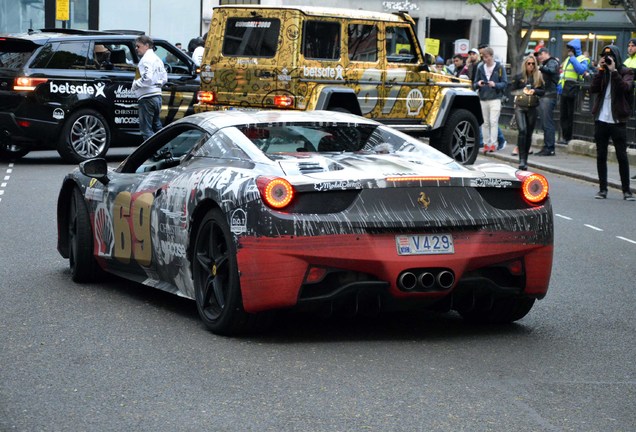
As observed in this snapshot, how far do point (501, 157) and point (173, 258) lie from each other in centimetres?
1690

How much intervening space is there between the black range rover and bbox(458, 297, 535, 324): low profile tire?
13.2 meters

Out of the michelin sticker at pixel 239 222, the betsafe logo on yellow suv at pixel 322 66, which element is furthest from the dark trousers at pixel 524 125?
the michelin sticker at pixel 239 222

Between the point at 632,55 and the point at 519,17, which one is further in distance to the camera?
the point at 519,17

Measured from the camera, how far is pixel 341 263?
6.81 meters

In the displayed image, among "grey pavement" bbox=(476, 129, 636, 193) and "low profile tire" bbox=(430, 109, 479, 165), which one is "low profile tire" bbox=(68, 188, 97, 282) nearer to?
"grey pavement" bbox=(476, 129, 636, 193)

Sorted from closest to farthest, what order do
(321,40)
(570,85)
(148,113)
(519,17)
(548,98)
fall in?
(321,40) < (148,113) < (548,98) < (570,85) < (519,17)

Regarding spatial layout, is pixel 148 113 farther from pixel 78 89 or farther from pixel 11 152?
pixel 11 152

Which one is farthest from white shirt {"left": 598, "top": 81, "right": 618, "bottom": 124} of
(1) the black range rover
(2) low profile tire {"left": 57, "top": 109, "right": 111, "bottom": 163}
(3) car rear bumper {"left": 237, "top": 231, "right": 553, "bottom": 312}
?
(3) car rear bumper {"left": 237, "top": 231, "right": 553, "bottom": 312}

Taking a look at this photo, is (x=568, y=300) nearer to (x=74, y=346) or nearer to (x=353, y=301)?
(x=353, y=301)

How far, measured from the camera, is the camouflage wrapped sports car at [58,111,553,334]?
22.3 ft

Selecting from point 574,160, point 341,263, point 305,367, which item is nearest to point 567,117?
point 574,160

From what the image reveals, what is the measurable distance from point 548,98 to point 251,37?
7.82 m

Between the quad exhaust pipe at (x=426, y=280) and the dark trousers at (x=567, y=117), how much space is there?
1877cm

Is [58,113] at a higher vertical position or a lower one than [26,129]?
higher
